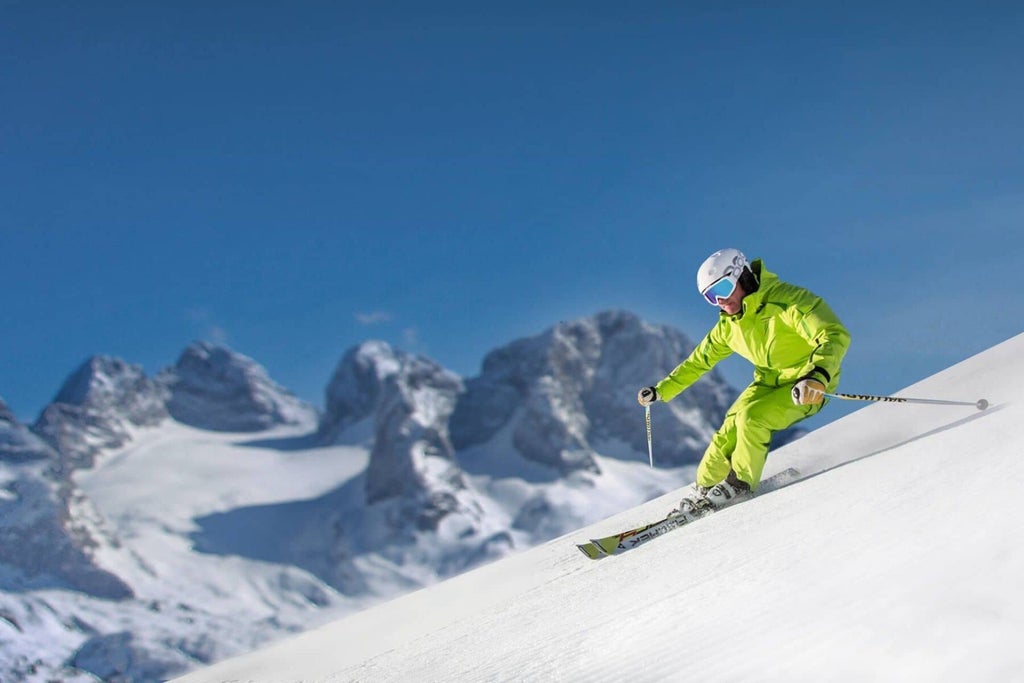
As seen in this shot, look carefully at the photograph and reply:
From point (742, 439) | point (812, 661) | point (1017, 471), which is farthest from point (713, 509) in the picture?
point (812, 661)

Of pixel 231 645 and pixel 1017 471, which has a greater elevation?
pixel 231 645

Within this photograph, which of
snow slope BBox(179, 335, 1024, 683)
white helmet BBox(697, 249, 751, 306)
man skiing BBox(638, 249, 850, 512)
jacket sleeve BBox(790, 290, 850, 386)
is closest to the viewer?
snow slope BBox(179, 335, 1024, 683)

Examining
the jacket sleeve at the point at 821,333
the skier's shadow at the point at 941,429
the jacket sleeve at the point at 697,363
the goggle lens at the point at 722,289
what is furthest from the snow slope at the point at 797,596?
the goggle lens at the point at 722,289

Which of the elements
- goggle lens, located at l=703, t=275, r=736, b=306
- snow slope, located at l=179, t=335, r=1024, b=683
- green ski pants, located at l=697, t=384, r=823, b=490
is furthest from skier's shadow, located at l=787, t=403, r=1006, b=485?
goggle lens, located at l=703, t=275, r=736, b=306

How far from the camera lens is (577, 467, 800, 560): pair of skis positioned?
21.2 feet

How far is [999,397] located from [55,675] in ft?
653

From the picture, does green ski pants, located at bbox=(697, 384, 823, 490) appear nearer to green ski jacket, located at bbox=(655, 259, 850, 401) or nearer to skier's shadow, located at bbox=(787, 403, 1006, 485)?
green ski jacket, located at bbox=(655, 259, 850, 401)

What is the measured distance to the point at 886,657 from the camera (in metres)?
2.56

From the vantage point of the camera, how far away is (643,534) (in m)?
6.59

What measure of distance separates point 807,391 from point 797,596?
120 inches

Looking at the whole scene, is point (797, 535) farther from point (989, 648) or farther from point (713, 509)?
point (713, 509)

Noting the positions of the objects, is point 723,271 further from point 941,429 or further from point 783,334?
point 941,429

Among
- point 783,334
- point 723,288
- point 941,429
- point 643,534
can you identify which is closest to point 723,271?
point 723,288

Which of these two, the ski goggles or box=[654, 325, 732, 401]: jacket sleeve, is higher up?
the ski goggles
